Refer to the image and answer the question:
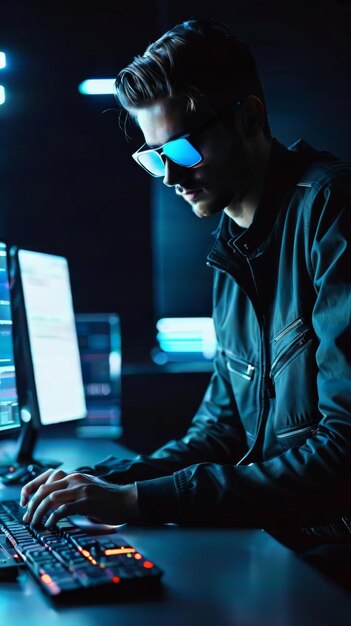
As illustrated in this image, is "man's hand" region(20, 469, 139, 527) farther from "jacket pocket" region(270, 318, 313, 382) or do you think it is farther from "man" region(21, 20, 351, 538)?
"jacket pocket" region(270, 318, 313, 382)

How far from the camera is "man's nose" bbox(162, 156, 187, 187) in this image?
160cm

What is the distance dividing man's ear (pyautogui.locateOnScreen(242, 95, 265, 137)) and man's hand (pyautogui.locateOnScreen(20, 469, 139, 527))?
89 cm

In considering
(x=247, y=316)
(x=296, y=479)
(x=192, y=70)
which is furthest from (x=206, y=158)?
(x=296, y=479)

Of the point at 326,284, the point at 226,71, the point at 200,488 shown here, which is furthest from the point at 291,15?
the point at 200,488

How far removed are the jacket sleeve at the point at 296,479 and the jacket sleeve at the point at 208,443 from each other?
30cm

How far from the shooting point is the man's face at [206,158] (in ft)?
5.18

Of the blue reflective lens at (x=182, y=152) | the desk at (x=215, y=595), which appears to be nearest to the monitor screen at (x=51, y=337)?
the blue reflective lens at (x=182, y=152)

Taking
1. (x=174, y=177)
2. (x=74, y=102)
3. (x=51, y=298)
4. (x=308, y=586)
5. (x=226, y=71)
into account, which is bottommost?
(x=308, y=586)

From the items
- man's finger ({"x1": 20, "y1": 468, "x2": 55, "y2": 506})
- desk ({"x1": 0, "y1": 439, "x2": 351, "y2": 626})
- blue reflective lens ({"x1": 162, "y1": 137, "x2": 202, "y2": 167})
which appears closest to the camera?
desk ({"x1": 0, "y1": 439, "x2": 351, "y2": 626})

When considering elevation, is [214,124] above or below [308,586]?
above

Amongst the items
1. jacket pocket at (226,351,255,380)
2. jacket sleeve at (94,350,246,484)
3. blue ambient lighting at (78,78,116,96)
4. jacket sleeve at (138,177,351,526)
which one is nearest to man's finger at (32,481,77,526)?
jacket sleeve at (138,177,351,526)

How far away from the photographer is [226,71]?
64.9 inches

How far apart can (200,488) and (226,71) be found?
3.13ft

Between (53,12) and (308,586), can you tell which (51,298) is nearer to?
(308,586)
